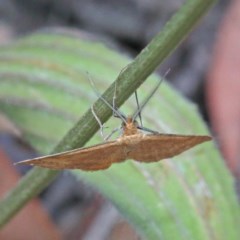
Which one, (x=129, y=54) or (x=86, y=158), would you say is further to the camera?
(x=129, y=54)

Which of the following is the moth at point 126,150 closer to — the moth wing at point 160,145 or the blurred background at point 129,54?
the moth wing at point 160,145

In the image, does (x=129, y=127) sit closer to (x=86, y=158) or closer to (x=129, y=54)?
(x=86, y=158)

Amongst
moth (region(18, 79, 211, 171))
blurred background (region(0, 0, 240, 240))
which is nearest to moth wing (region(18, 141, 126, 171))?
moth (region(18, 79, 211, 171))

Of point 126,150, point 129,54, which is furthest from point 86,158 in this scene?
point 129,54

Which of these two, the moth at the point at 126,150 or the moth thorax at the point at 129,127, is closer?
the moth at the point at 126,150

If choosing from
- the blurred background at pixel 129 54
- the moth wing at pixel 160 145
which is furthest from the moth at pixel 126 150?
the blurred background at pixel 129 54

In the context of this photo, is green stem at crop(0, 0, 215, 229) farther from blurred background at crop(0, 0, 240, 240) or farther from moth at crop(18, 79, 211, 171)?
blurred background at crop(0, 0, 240, 240)
